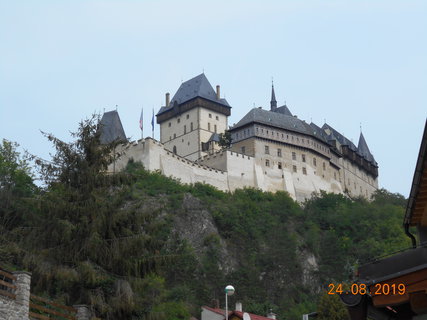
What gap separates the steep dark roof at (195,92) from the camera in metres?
85.4

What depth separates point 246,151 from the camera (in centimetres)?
7312

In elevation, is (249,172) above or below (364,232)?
above

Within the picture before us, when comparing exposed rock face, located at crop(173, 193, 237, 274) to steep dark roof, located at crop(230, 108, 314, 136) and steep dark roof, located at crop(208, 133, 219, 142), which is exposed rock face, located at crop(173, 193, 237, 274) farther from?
steep dark roof, located at crop(208, 133, 219, 142)

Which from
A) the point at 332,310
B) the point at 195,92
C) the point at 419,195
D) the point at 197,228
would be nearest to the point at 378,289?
the point at 419,195

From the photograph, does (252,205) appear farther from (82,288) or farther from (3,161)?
(82,288)

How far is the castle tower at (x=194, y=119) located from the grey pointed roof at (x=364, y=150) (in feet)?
69.2

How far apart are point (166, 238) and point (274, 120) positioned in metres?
30.5

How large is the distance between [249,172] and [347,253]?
13576mm

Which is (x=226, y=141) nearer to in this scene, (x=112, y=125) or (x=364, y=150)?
(x=112, y=125)

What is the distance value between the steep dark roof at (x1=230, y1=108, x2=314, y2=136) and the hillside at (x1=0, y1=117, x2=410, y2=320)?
30.7 feet

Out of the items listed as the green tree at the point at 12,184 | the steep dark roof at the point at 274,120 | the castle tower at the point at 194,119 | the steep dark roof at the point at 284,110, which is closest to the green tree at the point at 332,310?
the green tree at the point at 12,184

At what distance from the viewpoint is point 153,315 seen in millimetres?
21688

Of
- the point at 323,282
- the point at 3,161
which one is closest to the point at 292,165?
the point at 323,282

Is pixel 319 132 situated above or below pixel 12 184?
above
